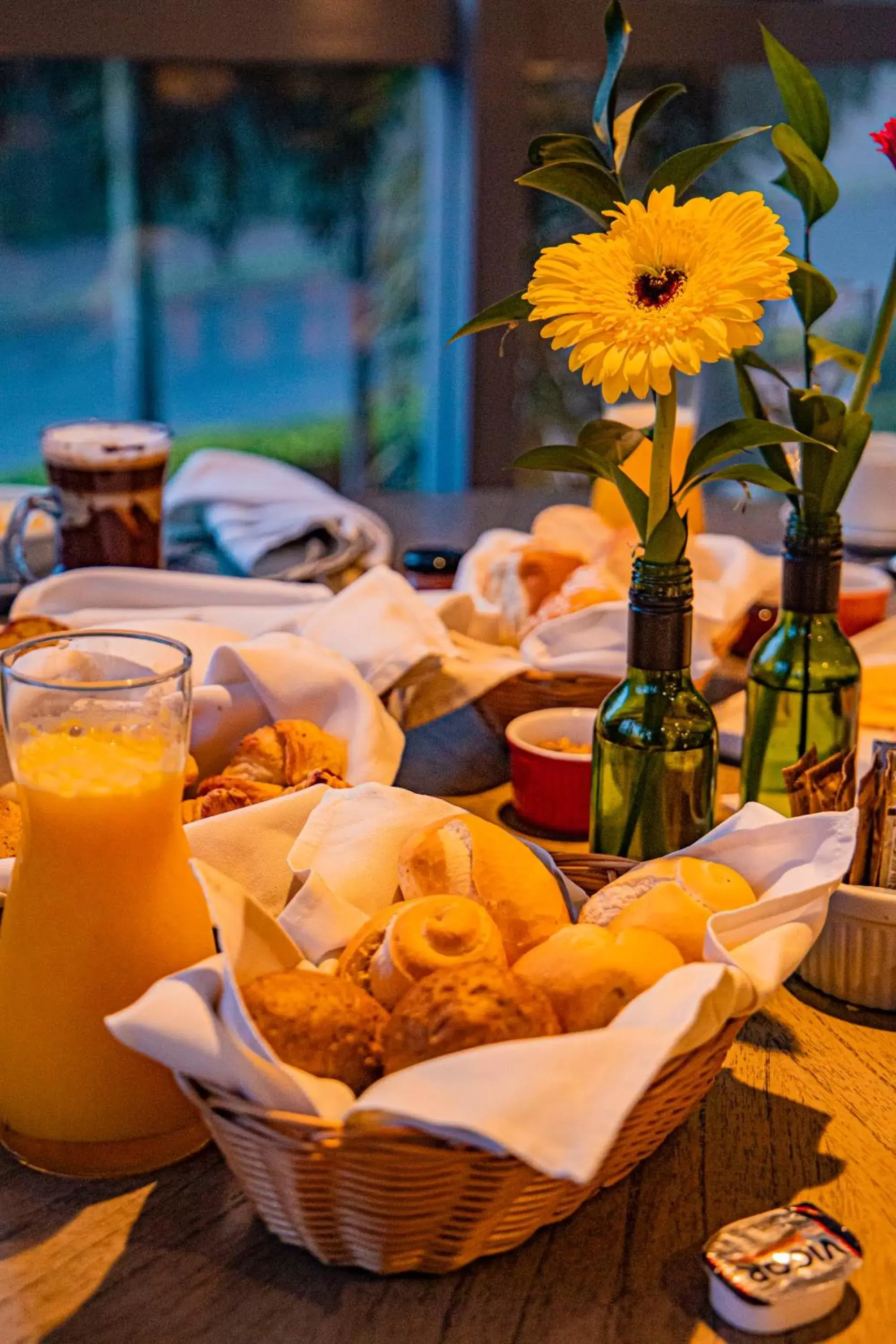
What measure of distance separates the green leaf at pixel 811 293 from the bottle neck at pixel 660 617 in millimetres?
199

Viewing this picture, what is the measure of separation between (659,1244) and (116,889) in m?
0.29

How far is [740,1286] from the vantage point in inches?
22.4

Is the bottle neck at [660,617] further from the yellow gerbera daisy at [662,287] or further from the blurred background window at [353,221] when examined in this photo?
the blurred background window at [353,221]

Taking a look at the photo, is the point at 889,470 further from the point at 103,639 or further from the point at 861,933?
the point at 103,639

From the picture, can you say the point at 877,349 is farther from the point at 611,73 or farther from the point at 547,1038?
the point at 547,1038

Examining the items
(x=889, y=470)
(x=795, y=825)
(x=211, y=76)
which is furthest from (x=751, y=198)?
(x=211, y=76)

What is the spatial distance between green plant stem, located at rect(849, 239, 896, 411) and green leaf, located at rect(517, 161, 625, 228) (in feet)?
0.64

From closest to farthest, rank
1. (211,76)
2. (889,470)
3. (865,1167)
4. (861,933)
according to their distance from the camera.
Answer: (865,1167), (861,933), (889,470), (211,76)

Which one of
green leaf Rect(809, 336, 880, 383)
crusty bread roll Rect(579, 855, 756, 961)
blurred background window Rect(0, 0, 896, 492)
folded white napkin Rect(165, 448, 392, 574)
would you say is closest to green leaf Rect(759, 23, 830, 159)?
green leaf Rect(809, 336, 880, 383)

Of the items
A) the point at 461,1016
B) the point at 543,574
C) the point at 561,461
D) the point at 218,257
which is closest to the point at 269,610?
the point at 543,574

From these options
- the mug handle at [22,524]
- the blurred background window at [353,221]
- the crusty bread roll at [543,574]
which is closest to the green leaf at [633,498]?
the crusty bread roll at [543,574]

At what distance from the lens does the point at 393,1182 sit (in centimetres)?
55

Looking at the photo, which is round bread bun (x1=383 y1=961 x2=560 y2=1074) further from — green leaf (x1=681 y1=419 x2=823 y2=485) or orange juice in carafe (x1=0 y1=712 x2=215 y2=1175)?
green leaf (x1=681 y1=419 x2=823 y2=485)

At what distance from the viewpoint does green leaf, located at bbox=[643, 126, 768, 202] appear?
745 mm
